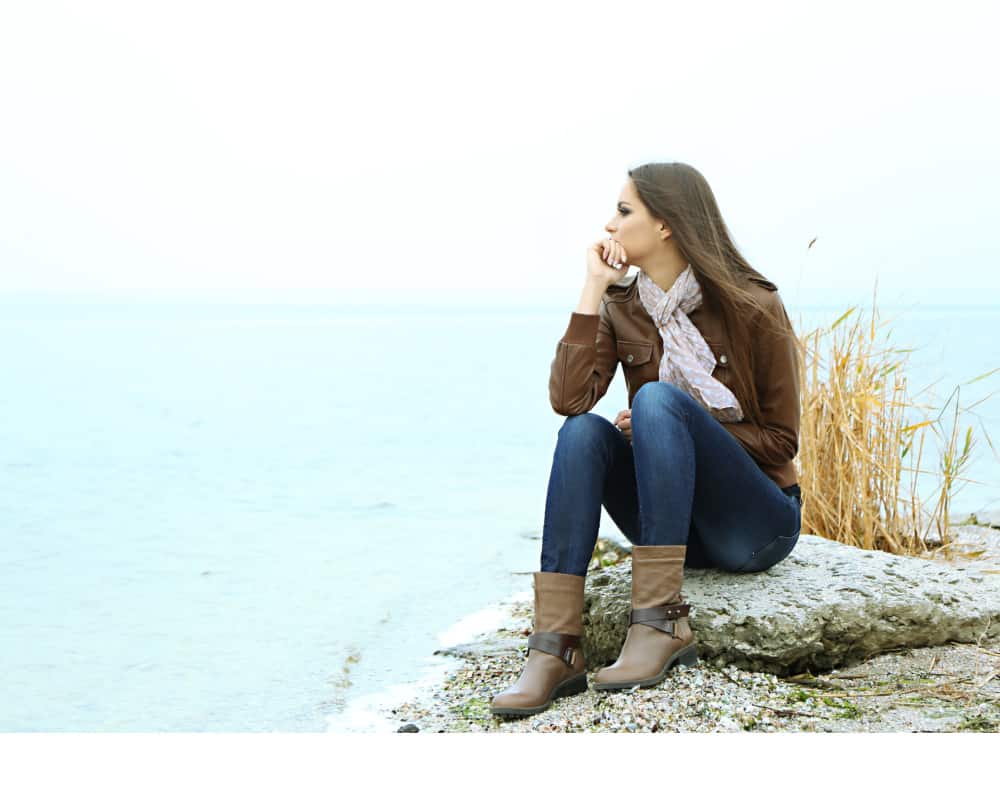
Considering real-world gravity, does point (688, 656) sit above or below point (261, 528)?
above

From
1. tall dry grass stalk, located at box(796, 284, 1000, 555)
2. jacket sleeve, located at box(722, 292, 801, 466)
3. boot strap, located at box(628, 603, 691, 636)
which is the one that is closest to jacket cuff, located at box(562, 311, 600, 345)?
jacket sleeve, located at box(722, 292, 801, 466)

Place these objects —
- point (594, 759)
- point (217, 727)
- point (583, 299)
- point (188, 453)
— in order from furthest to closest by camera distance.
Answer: point (188, 453) → point (217, 727) → point (583, 299) → point (594, 759)

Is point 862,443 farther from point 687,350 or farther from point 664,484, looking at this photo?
point 664,484

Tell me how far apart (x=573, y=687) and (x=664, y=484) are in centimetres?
43

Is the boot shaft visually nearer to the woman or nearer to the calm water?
the woman

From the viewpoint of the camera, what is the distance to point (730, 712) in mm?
1906

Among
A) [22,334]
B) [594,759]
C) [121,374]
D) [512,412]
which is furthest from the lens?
[22,334]

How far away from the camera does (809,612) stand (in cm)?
210

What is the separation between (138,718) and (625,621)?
1584 mm

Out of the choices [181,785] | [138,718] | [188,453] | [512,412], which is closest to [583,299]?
[181,785]

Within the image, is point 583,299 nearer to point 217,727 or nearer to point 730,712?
point 730,712

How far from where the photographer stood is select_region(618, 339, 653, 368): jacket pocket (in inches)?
86.1

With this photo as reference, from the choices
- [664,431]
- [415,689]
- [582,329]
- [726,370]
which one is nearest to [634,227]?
[582,329]

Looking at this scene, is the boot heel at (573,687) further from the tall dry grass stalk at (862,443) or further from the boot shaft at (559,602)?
the tall dry grass stalk at (862,443)
